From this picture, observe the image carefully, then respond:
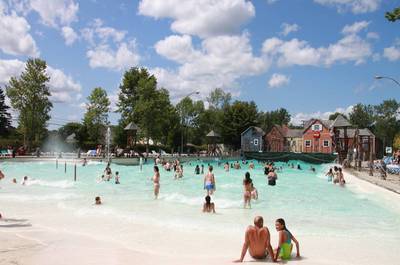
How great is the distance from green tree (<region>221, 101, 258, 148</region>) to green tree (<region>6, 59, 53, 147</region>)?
129 feet

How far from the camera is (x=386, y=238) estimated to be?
1189cm

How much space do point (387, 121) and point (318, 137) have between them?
174 feet

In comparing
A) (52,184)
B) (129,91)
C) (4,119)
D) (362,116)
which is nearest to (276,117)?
(362,116)

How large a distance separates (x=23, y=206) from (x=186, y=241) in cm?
919

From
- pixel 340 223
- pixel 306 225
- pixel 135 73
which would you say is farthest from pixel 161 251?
pixel 135 73

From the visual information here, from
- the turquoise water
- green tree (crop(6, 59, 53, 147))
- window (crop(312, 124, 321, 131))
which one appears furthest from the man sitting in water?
window (crop(312, 124, 321, 131))

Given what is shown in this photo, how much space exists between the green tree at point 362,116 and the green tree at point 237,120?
57420mm

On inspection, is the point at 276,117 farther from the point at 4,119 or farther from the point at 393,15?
the point at 393,15

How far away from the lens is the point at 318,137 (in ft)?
255

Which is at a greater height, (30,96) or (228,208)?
(30,96)

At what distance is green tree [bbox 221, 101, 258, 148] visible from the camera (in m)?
85.8

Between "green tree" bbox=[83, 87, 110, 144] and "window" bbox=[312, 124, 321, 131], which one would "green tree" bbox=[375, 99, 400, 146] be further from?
"green tree" bbox=[83, 87, 110, 144]

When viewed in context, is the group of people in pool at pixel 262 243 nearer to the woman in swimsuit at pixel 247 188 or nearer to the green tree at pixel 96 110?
the woman in swimsuit at pixel 247 188

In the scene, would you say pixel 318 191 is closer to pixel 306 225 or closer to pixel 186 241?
pixel 306 225
